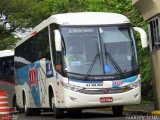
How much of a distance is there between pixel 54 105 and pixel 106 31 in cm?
330

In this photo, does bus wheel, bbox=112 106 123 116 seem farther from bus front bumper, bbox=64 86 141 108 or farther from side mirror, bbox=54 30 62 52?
side mirror, bbox=54 30 62 52

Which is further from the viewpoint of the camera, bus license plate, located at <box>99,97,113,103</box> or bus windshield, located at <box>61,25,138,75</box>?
bus windshield, located at <box>61,25,138,75</box>

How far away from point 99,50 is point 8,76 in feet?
47.2

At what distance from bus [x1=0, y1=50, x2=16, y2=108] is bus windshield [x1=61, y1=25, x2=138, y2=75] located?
45.0ft

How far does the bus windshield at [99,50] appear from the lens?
60.7 ft

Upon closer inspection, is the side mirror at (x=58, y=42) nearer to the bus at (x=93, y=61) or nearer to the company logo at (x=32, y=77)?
the bus at (x=93, y=61)

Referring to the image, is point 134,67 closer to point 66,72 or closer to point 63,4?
point 66,72

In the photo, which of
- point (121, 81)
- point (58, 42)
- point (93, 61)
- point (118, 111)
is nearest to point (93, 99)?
point (121, 81)

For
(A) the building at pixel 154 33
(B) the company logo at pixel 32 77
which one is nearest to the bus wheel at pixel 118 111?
(A) the building at pixel 154 33

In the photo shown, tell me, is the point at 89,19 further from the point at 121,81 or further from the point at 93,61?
the point at 121,81

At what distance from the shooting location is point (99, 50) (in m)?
18.7

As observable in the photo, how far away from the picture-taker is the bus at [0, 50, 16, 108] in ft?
105

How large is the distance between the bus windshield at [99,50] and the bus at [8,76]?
45.0 feet

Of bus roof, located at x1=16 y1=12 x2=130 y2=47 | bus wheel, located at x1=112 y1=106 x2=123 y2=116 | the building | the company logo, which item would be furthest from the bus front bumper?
the company logo
